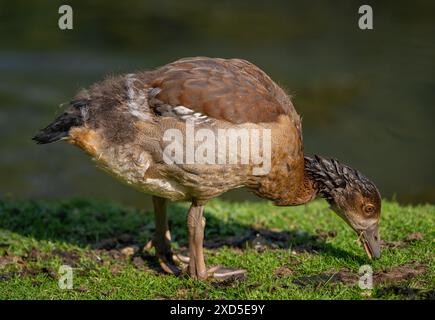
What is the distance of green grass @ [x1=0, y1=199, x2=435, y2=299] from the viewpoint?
19.8 ft

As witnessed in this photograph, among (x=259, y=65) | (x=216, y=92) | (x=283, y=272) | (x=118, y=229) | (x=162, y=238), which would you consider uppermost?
(x=216, y=92)

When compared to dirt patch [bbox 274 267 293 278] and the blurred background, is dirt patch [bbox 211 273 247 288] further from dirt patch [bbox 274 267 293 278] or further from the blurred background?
the blurred background

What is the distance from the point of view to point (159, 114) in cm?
621

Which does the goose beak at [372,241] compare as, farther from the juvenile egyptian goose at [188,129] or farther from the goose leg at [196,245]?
the goose leg at [196,245]

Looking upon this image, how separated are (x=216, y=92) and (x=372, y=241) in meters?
2.10

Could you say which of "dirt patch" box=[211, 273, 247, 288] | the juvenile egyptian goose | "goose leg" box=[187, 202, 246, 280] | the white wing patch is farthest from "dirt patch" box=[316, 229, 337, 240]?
the white wing patch

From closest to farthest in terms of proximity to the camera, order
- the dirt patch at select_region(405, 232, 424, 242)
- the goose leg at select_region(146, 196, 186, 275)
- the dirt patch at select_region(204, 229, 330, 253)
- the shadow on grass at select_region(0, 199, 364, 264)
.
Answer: the goose leg at select_region(146, 196, 186, 275)
the dirt patch at select_region(405, 232, 424, 242)
the dirt patch at select_region(204, 229, 330, 253)
the shadow on grass at select_region(0, 199, 364, 264)

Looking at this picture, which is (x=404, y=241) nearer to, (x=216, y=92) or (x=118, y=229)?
(x=216, y=92)

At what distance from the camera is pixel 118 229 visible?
826 cm

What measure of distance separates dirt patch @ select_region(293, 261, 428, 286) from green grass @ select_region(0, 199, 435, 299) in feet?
0.12

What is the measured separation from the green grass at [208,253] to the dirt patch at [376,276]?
0.12 ft

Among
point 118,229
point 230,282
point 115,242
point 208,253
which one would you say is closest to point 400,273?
point 230,282

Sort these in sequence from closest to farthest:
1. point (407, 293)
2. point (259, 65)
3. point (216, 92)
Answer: point (407, 293)
point (216, 92)
point (259, 65)
